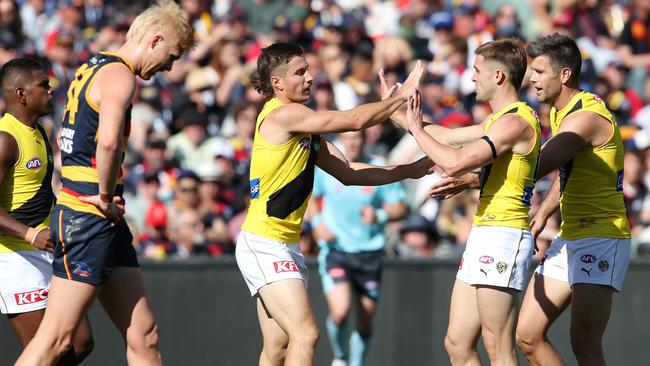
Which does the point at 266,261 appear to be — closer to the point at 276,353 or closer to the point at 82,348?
the point at 276,353

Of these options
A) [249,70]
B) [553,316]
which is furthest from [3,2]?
[553,316]

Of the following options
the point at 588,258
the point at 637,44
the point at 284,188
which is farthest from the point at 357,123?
the point at 637,44

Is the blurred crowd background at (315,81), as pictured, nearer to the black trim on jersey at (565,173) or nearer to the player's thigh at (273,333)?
the black trim on jersey at (565,173)

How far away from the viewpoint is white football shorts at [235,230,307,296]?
301 inches

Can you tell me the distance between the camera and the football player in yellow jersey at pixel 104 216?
6883 millimetres

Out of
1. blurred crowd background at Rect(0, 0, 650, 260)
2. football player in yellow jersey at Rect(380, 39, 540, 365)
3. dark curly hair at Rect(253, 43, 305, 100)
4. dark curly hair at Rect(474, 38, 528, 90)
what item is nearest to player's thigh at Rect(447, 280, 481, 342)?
football player in yellow jersey at Rect(380, 39, 540, 365)

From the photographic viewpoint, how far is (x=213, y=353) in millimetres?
11484

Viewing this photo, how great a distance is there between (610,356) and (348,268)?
272 cm

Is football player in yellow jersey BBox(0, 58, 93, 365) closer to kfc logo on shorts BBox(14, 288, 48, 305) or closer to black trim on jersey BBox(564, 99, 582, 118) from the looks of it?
kfc logo on shorts BBox(14, 288, 48, 305)

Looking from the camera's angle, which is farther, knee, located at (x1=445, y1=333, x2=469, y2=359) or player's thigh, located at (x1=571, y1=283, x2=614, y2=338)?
player's thigh, located at (x1=571, y1=283, x2=614, y2=338)

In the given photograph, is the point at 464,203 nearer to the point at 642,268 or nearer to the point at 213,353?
the point at 642,268

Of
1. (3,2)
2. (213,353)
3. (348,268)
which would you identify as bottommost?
(213,353)

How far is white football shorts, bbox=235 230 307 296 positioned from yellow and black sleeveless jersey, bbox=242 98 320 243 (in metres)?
0.05

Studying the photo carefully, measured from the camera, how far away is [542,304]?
817 cm
